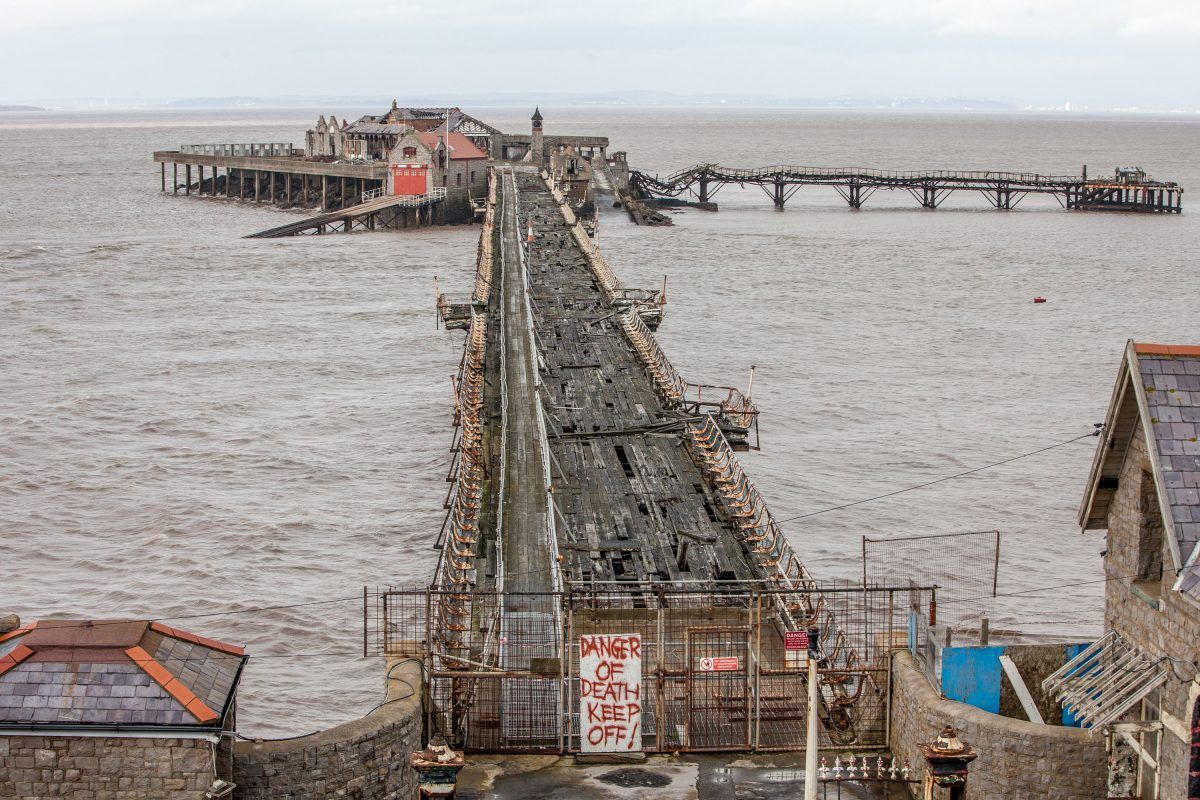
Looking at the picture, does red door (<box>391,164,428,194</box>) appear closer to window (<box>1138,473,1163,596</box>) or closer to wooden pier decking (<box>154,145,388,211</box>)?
wooden pier decking (<box>154,145,388,211</box>)

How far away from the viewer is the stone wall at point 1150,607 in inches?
547

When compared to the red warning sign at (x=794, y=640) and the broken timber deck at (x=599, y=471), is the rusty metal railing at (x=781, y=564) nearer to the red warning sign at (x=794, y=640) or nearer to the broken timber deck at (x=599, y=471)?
the broken timber deck at (x=599, y=471)

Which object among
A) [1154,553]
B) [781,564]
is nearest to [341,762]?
[1154,553]

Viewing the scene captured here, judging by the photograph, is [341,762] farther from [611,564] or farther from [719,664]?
[611,564]

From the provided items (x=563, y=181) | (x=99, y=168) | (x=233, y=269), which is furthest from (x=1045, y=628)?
(x=99, y=168)

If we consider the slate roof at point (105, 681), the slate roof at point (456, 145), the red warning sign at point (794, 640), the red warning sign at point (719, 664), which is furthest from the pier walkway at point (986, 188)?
the slate roof at point (105, 681)

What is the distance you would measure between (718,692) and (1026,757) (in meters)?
4.31

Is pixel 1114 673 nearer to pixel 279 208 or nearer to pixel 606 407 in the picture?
pixel 606 407

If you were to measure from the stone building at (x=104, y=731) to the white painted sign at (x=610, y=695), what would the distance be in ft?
15.3

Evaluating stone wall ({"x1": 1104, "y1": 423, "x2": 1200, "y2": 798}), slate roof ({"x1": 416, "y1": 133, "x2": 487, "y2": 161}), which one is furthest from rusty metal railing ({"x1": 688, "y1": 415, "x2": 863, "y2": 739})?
slate roof ({"x1": 416, "y1": 133, "x2": 487, "y2": 161})

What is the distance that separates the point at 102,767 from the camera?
13617 mm

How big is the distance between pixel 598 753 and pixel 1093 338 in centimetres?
4423

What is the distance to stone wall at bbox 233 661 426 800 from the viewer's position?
48.0 ft

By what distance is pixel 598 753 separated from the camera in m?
17.1
